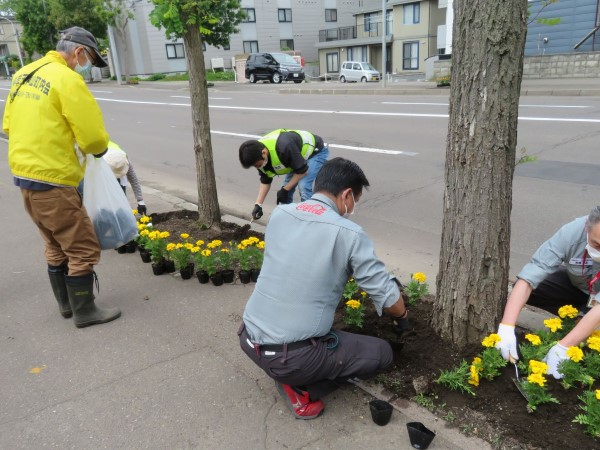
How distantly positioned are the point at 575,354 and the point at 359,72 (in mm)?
33126

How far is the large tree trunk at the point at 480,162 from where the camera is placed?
7.82 feet

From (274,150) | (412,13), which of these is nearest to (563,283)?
(274,150)

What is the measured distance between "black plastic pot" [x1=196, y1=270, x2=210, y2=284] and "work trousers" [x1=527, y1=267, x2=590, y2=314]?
2483mm

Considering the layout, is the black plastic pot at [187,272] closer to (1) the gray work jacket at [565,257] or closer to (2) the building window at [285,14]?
(1) the gray work jacket at [565,257]

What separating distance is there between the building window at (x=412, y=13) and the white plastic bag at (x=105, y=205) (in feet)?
122

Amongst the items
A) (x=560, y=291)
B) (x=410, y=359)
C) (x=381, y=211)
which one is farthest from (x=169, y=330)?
(x=381, y=211)

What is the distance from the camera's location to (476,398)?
8.33ft

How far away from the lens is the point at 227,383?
2908mm

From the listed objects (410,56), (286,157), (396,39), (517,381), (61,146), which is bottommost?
(517,381)

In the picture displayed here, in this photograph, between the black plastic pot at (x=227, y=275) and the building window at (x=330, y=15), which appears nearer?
the black plastic pot at (x=227, y=275)

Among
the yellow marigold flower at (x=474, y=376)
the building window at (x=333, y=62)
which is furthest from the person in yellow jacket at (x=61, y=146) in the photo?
the building window at (x=333, y=62)

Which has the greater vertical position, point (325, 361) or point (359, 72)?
point (359, 72)

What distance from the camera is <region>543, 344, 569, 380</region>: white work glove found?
2551mm

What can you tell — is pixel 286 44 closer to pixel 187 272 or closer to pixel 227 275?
pixel 187 272
